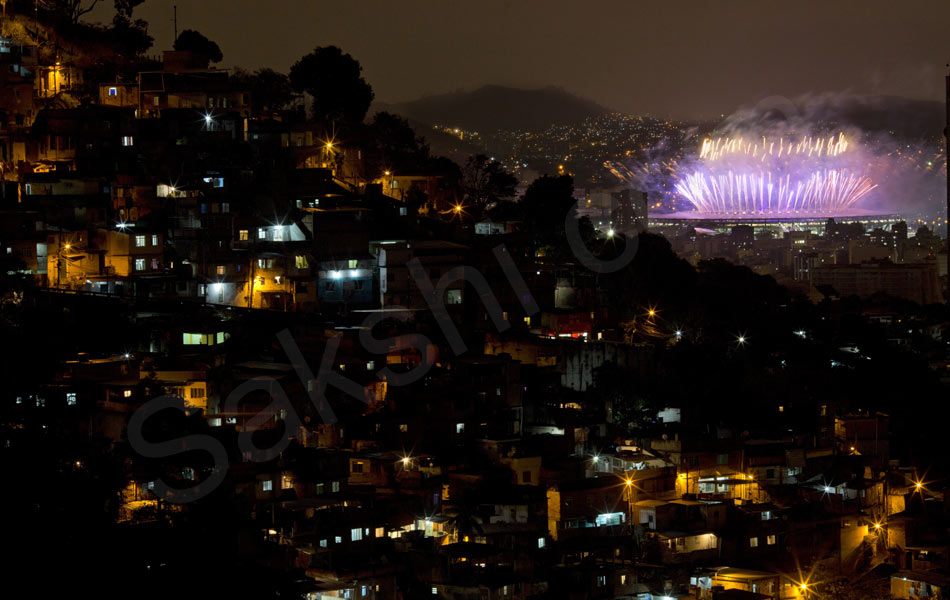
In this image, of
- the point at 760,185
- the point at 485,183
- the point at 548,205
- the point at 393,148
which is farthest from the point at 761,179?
the point at 548,205

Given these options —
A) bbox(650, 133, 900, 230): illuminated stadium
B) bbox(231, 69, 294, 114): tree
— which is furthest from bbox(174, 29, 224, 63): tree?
bbox(650, 133, 900, 230): illuminated stadium

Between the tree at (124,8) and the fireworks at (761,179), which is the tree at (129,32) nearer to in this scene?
the tree at (124,8)

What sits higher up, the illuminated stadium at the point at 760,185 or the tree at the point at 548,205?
the illuminated stadium at the point at 760,185

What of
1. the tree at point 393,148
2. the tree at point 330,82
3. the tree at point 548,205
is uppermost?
the tree at point 330,82

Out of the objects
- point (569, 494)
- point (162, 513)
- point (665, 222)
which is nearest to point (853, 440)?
point (569, 494)

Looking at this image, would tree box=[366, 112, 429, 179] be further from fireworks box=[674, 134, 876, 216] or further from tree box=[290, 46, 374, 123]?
fireworks box=[674, 134, 876, 216]

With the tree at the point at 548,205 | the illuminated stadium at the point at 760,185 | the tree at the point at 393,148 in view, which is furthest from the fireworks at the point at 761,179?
the tree at the point at 548,205

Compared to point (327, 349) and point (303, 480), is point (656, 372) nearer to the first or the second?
point (327, 349)
